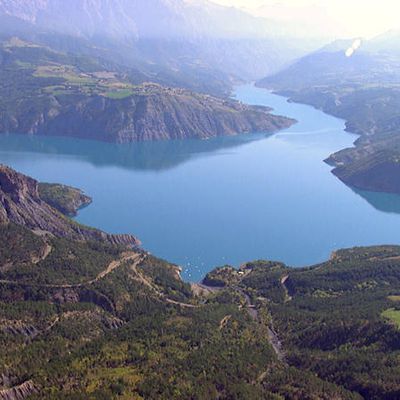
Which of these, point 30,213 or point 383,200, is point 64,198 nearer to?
point 30,213

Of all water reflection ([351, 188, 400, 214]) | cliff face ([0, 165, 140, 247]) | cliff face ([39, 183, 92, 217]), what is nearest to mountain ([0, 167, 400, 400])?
cliff face ([0, 165, 140, 247])

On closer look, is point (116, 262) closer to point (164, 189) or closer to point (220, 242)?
point (220, 242)

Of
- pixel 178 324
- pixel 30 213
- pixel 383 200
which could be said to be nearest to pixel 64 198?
pixel 30 213

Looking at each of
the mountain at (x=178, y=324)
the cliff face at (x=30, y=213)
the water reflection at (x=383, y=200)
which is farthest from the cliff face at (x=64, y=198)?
the water reflection at (x=383, y=200)

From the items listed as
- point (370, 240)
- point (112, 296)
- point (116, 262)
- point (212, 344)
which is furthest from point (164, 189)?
point (212, 344)

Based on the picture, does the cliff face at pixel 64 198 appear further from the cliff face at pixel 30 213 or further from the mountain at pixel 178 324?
the mountain at pixel 178 324

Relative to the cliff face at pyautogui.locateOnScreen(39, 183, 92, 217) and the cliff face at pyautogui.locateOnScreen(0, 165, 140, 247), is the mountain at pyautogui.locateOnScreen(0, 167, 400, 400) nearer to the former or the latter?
the cliff face at pyautogui.locateOnScreen(0, 165, 140, 247)
